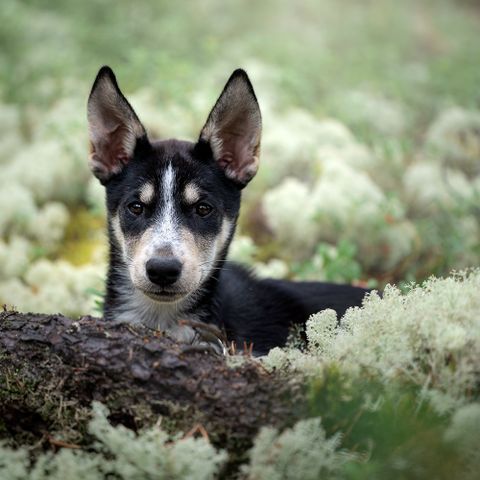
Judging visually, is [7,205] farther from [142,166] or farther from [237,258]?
[142,166]

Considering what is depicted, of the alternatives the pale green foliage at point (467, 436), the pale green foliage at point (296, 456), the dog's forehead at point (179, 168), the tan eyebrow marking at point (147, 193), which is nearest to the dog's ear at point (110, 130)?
the dog's forehead at point (179, 168)

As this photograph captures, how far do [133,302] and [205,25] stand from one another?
331 inches

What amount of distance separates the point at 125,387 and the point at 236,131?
2.31m

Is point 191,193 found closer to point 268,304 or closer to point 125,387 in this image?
point 268,304

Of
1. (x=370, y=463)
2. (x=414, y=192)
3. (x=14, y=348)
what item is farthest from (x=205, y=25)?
(x=370, y=463)

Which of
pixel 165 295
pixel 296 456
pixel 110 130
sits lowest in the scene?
pixel 296 456

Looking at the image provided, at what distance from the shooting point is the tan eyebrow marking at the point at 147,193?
4012 mm

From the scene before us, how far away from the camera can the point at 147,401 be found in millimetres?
2494

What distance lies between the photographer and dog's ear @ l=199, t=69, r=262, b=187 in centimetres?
415

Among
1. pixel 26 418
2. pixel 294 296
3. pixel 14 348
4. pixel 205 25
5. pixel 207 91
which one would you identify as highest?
pixel 205 25

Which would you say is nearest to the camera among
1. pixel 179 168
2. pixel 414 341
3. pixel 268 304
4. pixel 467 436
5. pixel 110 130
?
pixel 467 436

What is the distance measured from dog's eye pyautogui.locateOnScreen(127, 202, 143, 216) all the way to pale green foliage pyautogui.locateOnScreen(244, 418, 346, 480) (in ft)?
6.88

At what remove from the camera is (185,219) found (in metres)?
3.99

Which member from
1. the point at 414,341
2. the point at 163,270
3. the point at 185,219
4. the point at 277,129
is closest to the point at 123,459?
the point at 414,341
